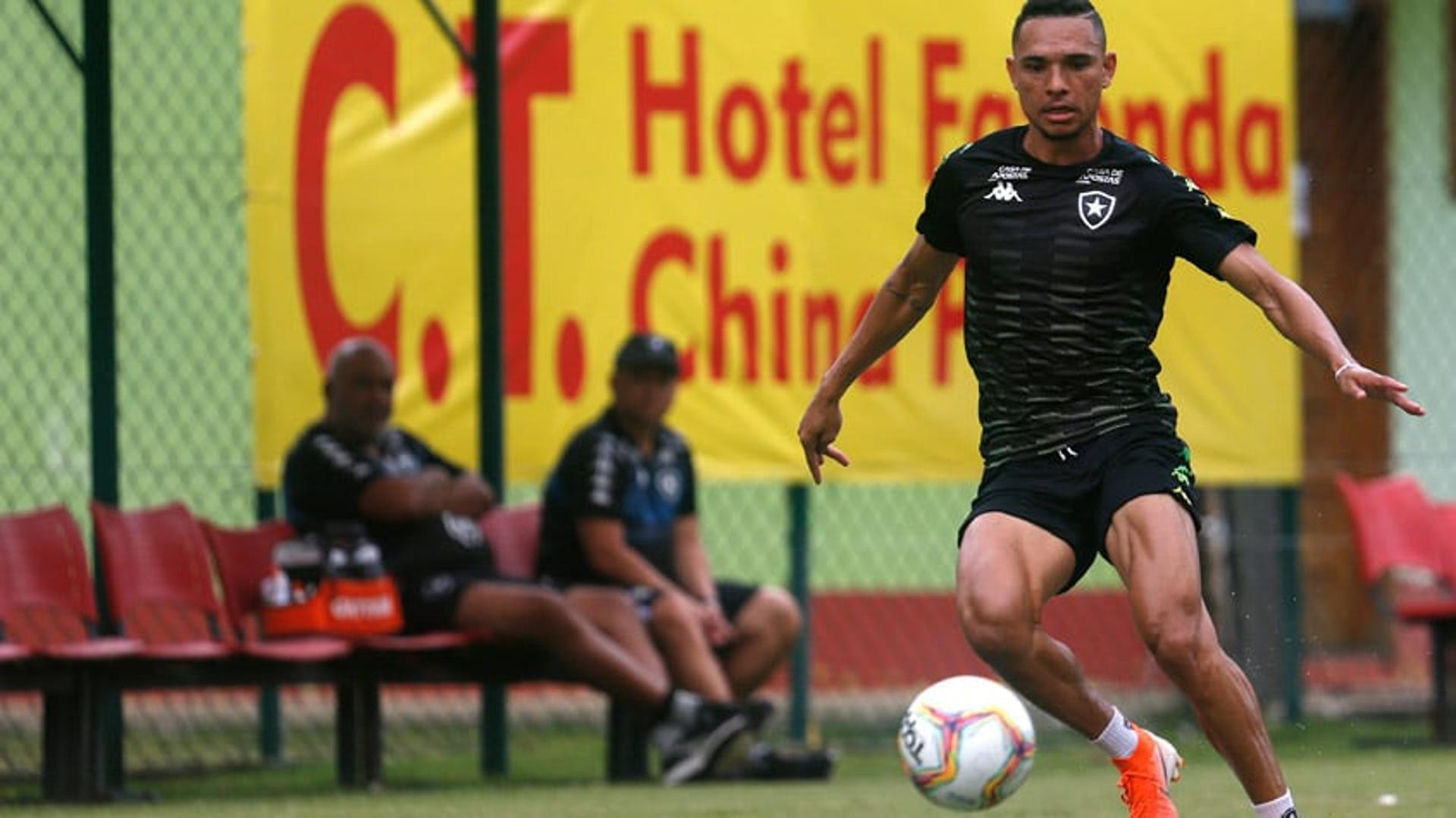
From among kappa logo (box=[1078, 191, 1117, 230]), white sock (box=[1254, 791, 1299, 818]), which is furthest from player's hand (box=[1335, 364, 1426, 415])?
white sock (box=[1254, 791, 1299, 818])

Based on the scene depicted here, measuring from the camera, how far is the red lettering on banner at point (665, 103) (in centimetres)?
1291

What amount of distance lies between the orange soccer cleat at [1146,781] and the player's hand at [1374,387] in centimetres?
139

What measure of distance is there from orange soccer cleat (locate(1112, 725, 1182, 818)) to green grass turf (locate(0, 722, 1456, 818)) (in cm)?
157

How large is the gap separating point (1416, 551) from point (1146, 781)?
5940mm

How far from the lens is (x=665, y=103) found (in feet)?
42.5

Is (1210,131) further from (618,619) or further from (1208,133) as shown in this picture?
(618,619)

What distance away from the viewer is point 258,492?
12500 mm

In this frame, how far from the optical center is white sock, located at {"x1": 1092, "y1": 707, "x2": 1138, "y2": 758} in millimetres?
7449

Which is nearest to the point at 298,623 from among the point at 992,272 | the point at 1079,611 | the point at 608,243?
the point at 608,243

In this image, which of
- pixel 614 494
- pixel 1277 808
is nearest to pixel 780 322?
pixel 614 494

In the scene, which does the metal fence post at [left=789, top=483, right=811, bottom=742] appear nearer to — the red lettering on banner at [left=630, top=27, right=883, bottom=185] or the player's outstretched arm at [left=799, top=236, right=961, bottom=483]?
the red lettering on banner at [left=630, top=27, right=883, bottom=185]

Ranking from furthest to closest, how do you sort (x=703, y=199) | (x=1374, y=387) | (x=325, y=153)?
(x=703, y=199), (x=325, y=153), (x=1374, y=387)

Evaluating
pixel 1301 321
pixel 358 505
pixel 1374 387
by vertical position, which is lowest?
pixel 358 505

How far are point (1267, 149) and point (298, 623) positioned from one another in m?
5.23
